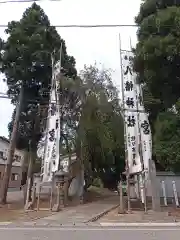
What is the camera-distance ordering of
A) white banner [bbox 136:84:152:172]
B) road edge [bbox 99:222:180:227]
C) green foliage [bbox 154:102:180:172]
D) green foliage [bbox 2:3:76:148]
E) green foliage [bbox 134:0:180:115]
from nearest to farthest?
road edge [bbox 99:222:180:227] < green foliage [bbox 154:102:180:172] < green foliage [bbox 134:0:180:115] < white banner [bbox 136:84:152:172] < green foliage [bbox 2:3:76:148]

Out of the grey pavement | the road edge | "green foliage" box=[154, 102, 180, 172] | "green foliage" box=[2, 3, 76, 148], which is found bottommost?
the road edge

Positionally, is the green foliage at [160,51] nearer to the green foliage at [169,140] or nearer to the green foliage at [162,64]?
the green foliage at [162,64]

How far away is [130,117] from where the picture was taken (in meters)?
19.6

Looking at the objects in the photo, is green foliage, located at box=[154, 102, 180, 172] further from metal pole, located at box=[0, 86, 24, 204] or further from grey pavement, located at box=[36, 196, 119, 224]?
metal pole, located at box=[0, 86, 24, 204]

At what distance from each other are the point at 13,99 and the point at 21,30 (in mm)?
5391

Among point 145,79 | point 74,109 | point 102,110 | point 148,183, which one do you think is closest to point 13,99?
point 74,109

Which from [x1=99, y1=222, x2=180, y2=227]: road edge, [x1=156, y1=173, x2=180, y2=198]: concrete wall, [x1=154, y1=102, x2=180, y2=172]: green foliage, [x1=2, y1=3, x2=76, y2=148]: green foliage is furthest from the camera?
[x1=2, y1=3, x2=76, y2=148]: green foliage

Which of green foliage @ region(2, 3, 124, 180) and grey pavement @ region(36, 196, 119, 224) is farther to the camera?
green foliage @ region(2, 3, 124, 180)

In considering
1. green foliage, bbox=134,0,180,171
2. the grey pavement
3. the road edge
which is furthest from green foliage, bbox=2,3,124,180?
the road edge

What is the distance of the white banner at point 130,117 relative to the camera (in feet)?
61.9

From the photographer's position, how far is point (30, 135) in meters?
26.4

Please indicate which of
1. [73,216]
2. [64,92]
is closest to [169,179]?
[64,92]

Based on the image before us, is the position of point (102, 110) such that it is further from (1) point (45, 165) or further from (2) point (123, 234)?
(2) point (123, 234)

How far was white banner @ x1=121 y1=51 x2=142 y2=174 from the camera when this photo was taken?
61.9 ft
